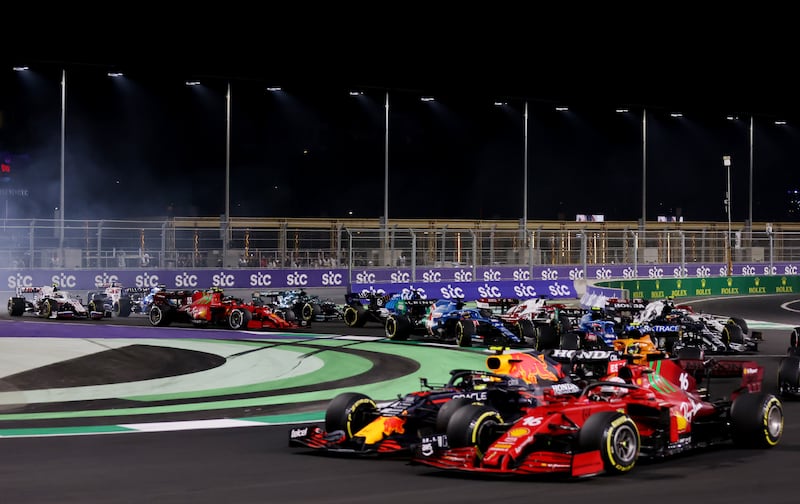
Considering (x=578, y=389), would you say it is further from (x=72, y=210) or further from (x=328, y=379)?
(x=72, y=210)

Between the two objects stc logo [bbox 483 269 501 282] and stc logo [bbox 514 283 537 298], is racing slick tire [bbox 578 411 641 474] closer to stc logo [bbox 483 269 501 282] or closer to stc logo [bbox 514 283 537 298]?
stc logo [bbox 514 283 537 298]

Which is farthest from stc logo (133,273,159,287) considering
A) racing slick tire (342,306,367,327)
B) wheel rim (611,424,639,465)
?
wheel rim (611,424,639,465)

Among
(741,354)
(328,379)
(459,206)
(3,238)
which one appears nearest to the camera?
(328,379)

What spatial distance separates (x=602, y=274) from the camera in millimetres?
58406

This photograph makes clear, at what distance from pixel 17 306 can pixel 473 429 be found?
30493 millimetres

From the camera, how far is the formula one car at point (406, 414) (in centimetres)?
1230

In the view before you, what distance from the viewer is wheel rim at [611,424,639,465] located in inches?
431

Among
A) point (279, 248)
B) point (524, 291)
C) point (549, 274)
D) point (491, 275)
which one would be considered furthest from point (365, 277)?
point (549, 274)

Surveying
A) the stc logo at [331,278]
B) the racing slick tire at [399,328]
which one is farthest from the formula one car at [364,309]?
the stc logo at [331,278]

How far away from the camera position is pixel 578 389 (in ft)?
41.0

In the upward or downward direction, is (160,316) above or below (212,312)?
below

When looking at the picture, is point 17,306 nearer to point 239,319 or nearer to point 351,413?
point 239,319

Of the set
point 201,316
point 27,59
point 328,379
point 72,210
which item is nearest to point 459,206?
point 72,210

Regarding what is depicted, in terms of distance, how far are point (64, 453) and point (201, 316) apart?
2156 cm
